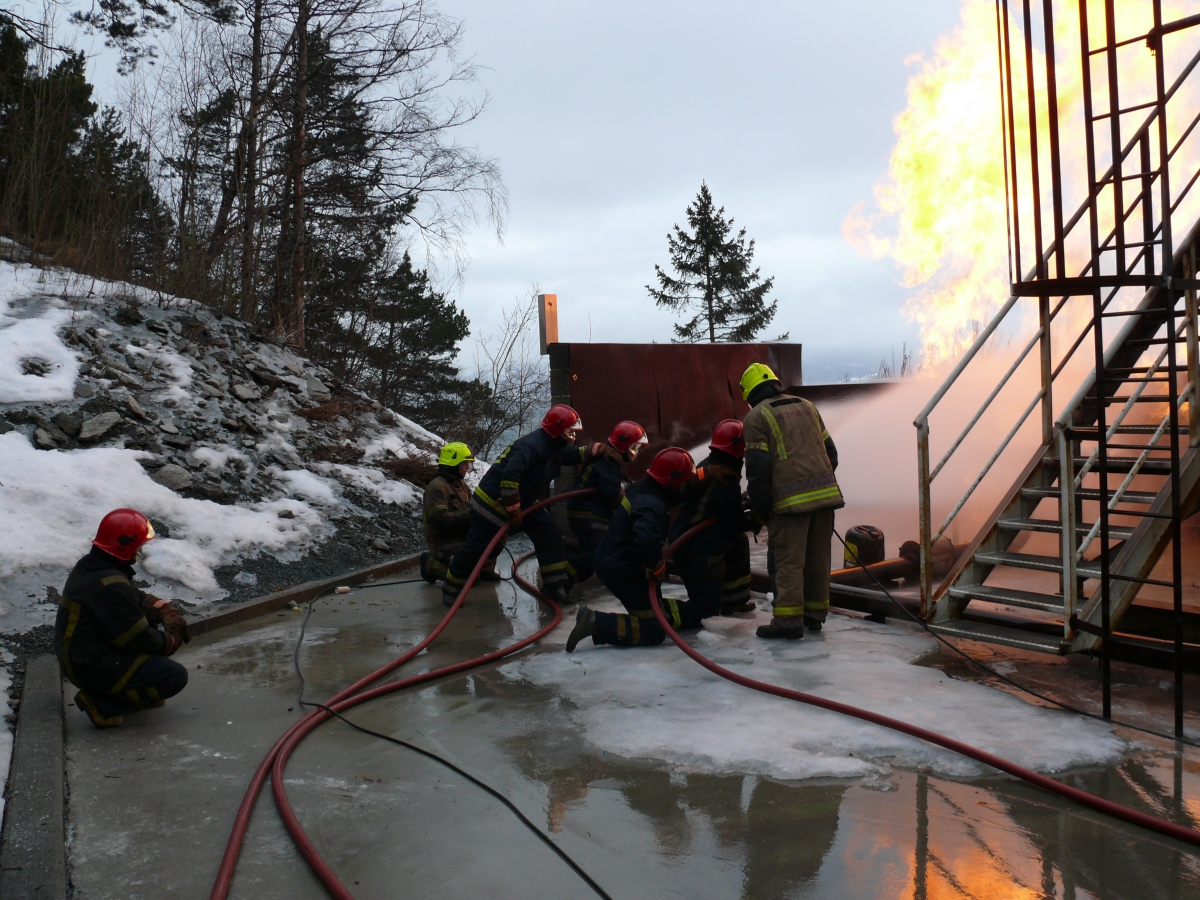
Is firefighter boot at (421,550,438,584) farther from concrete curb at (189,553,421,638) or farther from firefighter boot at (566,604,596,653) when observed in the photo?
firefighter boot at (566,604,596,653)

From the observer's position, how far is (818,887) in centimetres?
270

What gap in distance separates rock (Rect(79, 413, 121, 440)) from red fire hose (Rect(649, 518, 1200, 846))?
6137 millimetres

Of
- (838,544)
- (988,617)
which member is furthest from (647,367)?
(988,617)

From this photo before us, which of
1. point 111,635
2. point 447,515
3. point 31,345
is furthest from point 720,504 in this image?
point 31,345

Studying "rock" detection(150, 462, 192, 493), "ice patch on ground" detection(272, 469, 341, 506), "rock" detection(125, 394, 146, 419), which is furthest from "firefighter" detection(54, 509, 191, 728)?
"rock" detection(125, 394, 146, 419)

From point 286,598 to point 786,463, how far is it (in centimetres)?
423

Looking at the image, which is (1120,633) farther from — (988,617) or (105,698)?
(105,698)

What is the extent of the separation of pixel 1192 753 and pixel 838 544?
16.8ft

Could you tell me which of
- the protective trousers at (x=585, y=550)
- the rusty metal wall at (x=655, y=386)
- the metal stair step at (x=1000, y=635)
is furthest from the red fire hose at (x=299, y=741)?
the metal stair step at (x=1000, y=635)

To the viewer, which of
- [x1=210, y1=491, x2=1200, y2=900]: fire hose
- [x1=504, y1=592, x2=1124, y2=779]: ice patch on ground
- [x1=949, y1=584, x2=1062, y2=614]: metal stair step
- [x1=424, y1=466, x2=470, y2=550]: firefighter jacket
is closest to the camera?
[x1=210, y1=491, x2=1200, y2=900]: fire hose

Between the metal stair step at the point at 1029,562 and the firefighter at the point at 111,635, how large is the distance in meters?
4.56

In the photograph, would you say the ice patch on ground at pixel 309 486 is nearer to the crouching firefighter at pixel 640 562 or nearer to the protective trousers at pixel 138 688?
the crouching firefighter at pixel 640 562

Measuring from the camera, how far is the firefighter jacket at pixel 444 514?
7.58m

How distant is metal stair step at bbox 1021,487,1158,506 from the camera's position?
471cm
